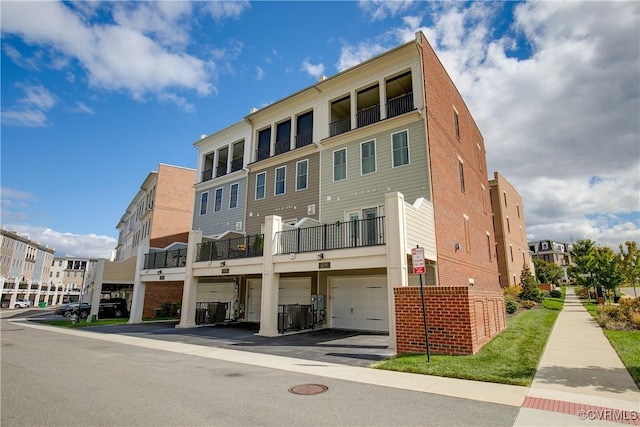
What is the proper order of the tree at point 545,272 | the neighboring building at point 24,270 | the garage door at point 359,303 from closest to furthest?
the garage door at point 359,303
the tree at point 545,272
the neighboring building at point 24,270

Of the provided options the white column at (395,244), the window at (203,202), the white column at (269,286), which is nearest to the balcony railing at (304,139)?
the white column at (269,286)

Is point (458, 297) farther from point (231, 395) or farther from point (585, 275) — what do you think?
point (585, 275)

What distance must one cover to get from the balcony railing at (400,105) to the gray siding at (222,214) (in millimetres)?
10401

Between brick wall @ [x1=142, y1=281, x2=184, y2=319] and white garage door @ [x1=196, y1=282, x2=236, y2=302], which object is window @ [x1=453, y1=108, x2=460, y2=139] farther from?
brick wall @ [x1=142, y1=281, x2=184, y2=319]

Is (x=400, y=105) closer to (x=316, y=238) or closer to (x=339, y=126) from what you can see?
(x=339, y=126)

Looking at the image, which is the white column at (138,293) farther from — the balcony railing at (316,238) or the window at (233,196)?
the balcony railing at (316,238)

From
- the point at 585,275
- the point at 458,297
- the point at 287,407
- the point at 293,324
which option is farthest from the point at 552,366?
the point at 585,275

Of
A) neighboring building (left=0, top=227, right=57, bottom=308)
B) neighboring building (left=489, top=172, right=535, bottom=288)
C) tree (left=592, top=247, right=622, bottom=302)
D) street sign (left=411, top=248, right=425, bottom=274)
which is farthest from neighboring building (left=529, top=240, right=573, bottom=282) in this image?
neighboring building (left=0, top=227, right=57, bottom=308)

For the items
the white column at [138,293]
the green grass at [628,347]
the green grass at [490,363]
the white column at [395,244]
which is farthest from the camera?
the white column at [138,293]

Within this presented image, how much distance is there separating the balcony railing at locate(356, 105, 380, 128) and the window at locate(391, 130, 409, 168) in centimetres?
184

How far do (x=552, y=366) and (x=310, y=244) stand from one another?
32.1 feet

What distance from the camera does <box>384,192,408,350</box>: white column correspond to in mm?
11508

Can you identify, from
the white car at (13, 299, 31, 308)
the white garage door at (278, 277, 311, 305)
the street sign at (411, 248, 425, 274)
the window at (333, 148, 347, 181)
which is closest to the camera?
the street sign at (411, 248, 425, 274)

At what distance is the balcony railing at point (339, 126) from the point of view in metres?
18.7
